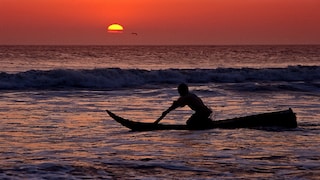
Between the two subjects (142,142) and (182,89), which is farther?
(182,89)

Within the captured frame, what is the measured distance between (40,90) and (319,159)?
2212cm

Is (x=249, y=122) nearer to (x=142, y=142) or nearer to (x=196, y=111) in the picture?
(x=196, y=111)

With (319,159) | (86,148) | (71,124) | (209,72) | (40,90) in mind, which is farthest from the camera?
(209,72)

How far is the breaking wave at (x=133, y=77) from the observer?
36.1 meters

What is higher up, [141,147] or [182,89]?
[182,89]

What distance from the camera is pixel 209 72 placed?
45.2 m

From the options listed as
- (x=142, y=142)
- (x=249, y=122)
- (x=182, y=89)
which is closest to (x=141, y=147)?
(x=142, y=142)

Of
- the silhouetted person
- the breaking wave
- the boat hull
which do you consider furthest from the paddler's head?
the breaking wave

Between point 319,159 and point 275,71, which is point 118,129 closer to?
point 319,159

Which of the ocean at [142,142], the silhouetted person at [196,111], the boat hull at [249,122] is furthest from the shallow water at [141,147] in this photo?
the silhouetted person at [196,111]

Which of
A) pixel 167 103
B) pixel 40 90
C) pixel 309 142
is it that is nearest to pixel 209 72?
pixel 40 90

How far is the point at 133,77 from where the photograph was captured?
40719mm

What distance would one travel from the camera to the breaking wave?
3606cm

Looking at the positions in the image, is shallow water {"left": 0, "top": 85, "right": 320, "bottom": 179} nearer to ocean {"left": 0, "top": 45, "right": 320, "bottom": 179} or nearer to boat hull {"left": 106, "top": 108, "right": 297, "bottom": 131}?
ocean {"left": 0, "top": 45, "right": 320, "bottom": 179}
